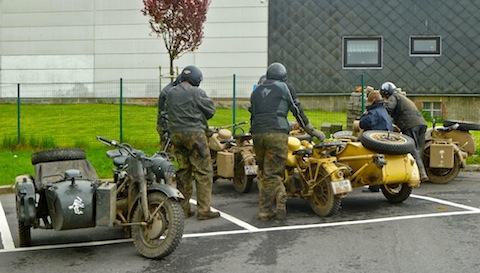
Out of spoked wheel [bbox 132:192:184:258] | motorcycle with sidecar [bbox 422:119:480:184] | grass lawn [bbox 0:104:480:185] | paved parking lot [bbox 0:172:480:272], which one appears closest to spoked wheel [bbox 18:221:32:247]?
paved parking lot [bbox 0:172:480:272]

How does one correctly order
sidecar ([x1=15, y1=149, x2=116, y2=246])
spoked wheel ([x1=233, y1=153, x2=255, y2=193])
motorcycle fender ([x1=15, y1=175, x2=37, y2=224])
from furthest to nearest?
1. spoked wheel ([x1=233, y1=153, x2=255, y2=193])
2. motorcycle fender ([x1=15, y1=175, x2=37, y2=224])
3. sidecar ([x1=15, y1=149, x2=116, y2=246])

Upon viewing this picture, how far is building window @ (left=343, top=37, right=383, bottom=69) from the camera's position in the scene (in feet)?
84.7

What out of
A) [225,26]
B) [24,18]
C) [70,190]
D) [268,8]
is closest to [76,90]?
[24,18]

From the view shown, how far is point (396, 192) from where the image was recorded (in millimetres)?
9898

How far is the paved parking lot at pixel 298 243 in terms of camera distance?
662 cm

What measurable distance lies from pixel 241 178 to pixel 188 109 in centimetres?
270

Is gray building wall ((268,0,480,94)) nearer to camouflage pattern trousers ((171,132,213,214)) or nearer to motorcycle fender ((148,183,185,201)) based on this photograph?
camouflage pattern trousers ((171,132,213,214))

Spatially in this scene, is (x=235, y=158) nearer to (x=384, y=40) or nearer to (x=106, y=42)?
(x=384, y=40)

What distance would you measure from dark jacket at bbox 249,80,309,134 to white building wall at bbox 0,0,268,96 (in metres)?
17.2

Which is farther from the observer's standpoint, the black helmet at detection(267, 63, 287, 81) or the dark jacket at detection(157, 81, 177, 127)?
the dark jacket at detection(157, 81, 177, 127)

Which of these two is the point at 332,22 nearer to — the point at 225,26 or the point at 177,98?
the point at 225,26

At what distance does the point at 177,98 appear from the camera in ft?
29.0

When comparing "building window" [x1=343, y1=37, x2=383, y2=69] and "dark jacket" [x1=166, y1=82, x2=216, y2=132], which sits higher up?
"building window" [x1=343, y1=37, x2=383, y2=69]

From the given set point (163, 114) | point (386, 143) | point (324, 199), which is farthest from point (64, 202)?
point (163, 114)
